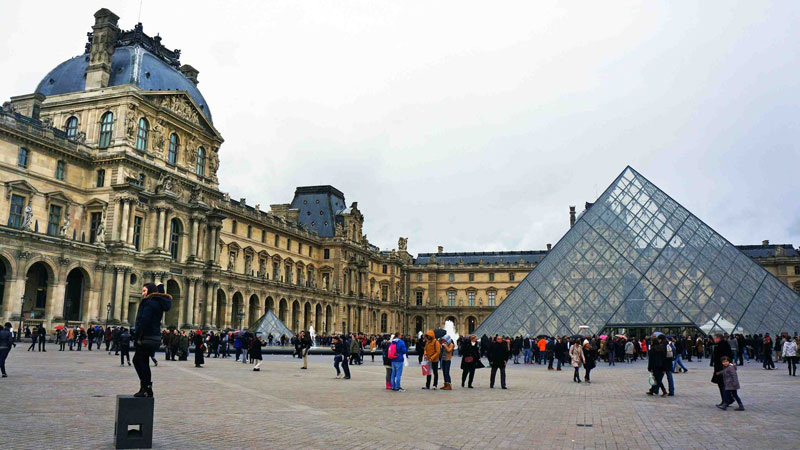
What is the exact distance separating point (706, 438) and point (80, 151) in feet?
124

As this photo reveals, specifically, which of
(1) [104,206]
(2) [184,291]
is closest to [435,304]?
(2) [184,291]

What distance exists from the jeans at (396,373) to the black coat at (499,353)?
2.30 meters

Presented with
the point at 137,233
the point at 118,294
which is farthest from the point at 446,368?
the point at 137,233

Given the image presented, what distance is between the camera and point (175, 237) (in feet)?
137

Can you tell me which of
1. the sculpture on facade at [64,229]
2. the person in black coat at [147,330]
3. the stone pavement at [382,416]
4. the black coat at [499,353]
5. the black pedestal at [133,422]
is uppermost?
the sculpture on facade at [64,229]

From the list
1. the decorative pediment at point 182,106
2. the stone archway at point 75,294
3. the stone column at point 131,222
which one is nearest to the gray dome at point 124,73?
the decorative pediment at point 182,106

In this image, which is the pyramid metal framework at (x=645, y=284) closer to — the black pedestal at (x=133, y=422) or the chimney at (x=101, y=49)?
the black pedestal at (x=133, y=422)

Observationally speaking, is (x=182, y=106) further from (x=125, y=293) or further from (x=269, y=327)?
(x=269, y=327)

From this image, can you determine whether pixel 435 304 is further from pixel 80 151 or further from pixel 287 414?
pixel 287 414

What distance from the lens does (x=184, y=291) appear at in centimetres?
4106

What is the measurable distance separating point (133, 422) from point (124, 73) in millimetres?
39075

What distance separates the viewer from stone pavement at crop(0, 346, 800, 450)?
671cm

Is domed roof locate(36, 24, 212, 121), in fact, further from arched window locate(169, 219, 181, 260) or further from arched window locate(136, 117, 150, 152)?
arched window locate(169, 219, 181, 260)

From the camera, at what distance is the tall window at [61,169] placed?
35625mm
